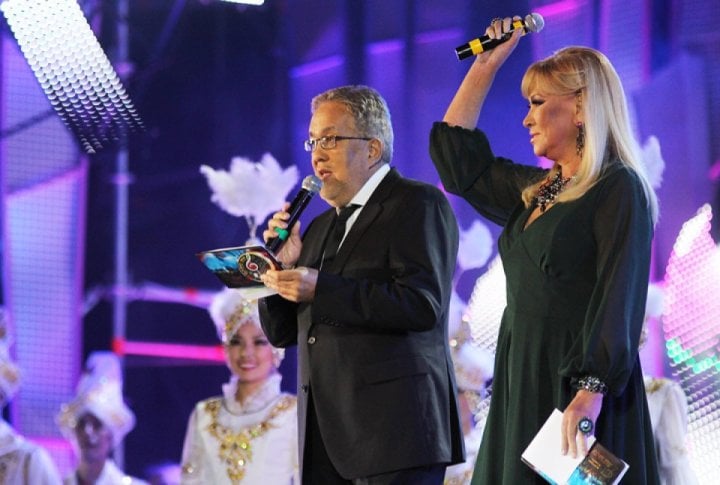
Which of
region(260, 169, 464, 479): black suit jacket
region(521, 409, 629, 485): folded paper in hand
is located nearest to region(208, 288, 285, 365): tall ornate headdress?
region(260, 169, 464, 479): black suit jacket

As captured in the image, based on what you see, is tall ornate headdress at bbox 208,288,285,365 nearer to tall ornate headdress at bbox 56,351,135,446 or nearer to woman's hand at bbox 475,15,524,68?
tall ornate headdress at bbox 56,351,135,446

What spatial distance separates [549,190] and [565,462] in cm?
66

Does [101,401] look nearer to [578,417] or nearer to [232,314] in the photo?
[232,314]

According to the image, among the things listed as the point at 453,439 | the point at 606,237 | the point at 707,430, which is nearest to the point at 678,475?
the point at 707,430

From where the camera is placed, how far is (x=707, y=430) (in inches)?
206

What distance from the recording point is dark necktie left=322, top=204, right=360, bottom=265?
→ 9.14ft

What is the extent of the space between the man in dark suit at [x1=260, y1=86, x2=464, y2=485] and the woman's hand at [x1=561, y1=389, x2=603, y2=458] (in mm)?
421

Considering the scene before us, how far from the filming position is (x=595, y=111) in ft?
8.25

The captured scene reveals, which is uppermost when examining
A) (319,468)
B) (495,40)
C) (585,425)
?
(495,40)

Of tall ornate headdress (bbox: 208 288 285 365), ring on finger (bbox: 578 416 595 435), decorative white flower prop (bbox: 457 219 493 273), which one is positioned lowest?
ring on finger (bbox: 578 416 595 435)

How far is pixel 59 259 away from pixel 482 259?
6.18ft

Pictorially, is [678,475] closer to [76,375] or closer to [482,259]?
[482,259]

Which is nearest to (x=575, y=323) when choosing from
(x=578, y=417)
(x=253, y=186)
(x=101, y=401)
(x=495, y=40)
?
(x=578, y=417)

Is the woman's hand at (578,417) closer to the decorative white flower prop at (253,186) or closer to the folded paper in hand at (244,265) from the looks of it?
the folded paper in hand at (244,265)
